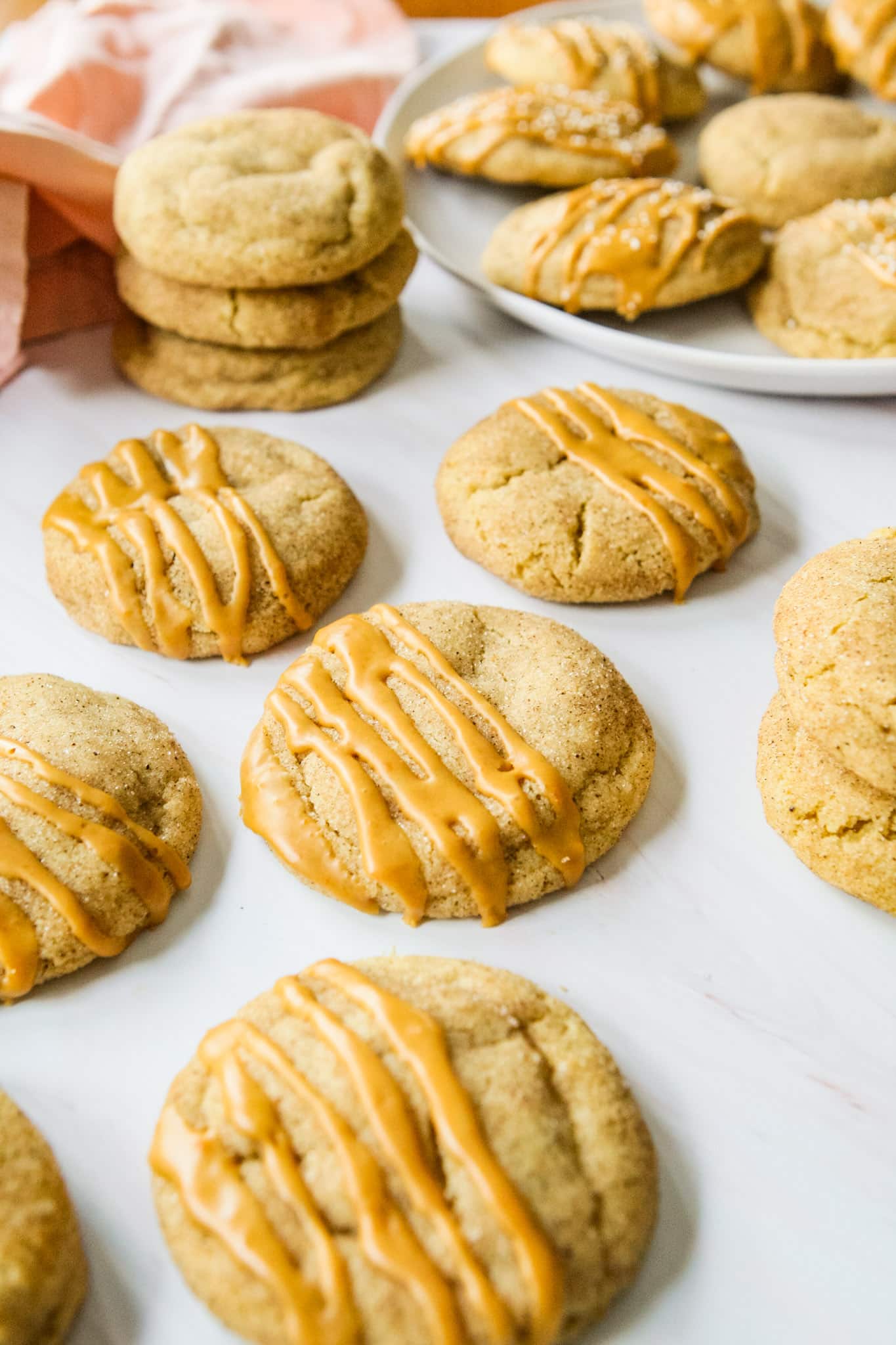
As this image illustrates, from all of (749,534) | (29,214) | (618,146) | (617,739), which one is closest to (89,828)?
(617,739)

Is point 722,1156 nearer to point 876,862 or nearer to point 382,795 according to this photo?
point 876,862

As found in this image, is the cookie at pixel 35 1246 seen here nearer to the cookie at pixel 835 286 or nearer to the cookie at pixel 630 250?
the cookie at pixel 630 250

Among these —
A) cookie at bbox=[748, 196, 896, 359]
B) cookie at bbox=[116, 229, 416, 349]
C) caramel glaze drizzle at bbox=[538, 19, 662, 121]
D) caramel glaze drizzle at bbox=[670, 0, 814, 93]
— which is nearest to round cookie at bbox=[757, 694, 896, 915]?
cookie at bbox=[748, 196, 896, 359]

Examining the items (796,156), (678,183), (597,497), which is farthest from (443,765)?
(796,156)

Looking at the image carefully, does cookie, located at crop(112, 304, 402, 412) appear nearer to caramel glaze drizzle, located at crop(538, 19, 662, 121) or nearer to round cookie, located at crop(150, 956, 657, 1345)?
caramel glaze drizzle, located at crop(538, 19, 662, 121)

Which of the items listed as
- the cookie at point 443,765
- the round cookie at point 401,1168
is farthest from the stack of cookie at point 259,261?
the round cookie at point 401,1168

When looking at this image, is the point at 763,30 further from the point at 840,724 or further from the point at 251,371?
the point at 840,724
